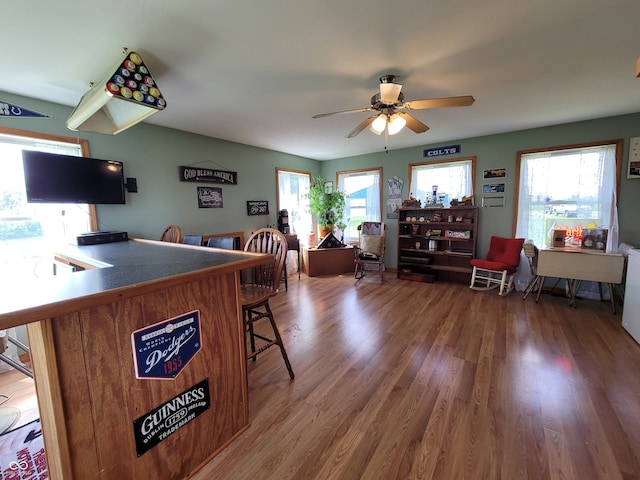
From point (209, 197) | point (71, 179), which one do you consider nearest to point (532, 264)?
point (209, 197)

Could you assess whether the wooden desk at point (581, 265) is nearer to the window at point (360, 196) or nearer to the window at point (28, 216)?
the window at point (360, 196)

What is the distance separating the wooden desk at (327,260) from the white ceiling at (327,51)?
264cm

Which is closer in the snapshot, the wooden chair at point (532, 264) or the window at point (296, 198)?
the wooden chair at point (532, 264)

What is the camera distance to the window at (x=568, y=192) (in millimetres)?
3400

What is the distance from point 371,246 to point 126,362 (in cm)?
411

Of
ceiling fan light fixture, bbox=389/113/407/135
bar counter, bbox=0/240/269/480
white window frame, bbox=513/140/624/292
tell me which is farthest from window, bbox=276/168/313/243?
bar counter, bbox=0/240/269/480

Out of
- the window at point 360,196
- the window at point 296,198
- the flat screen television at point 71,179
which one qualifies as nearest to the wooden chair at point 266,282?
the flat screen television at point 71,179

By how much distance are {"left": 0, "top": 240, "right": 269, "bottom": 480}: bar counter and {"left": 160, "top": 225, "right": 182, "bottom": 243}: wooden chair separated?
1528mm

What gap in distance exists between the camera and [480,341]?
8.11ft

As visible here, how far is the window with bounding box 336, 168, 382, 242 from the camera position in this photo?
17.6 ft

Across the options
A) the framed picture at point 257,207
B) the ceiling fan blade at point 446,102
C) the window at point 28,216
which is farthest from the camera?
the framed picture at point 257,207

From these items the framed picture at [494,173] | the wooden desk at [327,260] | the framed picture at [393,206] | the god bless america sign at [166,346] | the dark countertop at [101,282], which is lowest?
the wooden desk at [327,260]

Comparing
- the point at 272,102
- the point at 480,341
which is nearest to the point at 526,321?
the point at 480,341

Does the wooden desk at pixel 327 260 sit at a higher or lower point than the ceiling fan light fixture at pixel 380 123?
lower
